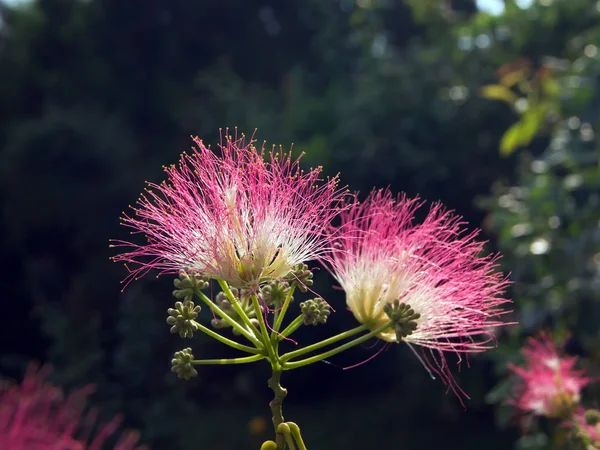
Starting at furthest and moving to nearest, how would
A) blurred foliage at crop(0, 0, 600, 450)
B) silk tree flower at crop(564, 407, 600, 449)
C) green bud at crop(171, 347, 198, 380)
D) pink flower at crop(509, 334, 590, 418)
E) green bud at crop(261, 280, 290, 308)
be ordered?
1. blurred foliage at crop(0, 0, 600, 450)
2. pink flower at crop(509, 334, 590, 418)
3. silk tree flower at crop(564, 407, 600, 449)
4. green bud at crop(261, 280, 290, 308)
5. green bud at crop(171, 347, 198, 380)

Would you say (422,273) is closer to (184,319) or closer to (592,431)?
(184,319)

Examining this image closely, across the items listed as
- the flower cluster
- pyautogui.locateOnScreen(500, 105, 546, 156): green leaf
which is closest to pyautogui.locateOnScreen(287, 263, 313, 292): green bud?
the flower cluster

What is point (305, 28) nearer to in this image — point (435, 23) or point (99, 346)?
Result: point (435, 23)

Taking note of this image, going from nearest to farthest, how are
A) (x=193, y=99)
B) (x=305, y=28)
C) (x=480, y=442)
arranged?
(x=480, y=442) < (x=193, y=99) < (x=305, y=28)

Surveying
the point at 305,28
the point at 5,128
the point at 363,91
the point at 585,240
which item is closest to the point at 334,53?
the point at 305,28

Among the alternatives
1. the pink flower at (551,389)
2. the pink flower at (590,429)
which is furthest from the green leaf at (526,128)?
the pink flower at (590,429)

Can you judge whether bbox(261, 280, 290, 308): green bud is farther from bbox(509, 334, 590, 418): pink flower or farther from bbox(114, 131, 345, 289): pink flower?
bbox(509, 334, 590, 418): pink flower

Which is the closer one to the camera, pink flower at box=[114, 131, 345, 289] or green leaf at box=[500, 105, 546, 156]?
pink flower at box=[114, 131, 345, 289]

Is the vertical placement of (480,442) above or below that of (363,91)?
below
